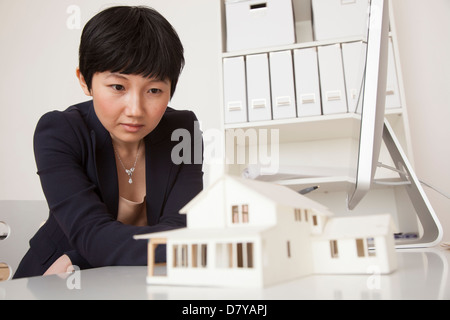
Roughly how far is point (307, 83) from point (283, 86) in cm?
9

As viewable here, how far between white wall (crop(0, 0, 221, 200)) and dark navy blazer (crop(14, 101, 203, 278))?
63cm

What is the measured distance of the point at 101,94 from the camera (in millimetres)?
961

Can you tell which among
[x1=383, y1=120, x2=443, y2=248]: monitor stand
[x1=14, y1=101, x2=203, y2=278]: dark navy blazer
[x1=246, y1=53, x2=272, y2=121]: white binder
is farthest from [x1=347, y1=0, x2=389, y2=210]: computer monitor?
[x1=246, y1=53, x2=272, y2=121]: white binder

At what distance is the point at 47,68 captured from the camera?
83.9 inches

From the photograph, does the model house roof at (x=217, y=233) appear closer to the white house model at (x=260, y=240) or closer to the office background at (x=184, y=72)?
the white house model at (x=260, y=240)

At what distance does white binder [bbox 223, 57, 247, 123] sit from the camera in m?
1.44

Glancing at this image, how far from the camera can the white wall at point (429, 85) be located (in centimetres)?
157

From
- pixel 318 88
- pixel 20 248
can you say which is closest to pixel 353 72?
pixel 318 88

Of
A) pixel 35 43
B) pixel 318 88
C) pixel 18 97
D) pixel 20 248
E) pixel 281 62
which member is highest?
pixel 35 43

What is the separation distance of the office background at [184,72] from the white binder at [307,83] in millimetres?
333

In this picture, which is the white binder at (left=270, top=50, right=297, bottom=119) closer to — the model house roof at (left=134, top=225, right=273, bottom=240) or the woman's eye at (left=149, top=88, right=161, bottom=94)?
the woman's eye at (left=149, top=88, right=161, bottom=94)

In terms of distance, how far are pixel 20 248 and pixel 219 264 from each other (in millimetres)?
1832

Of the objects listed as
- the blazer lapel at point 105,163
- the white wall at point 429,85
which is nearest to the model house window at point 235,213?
the blazer lapel at point 105,163

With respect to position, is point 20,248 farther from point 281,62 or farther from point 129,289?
point 129,289
